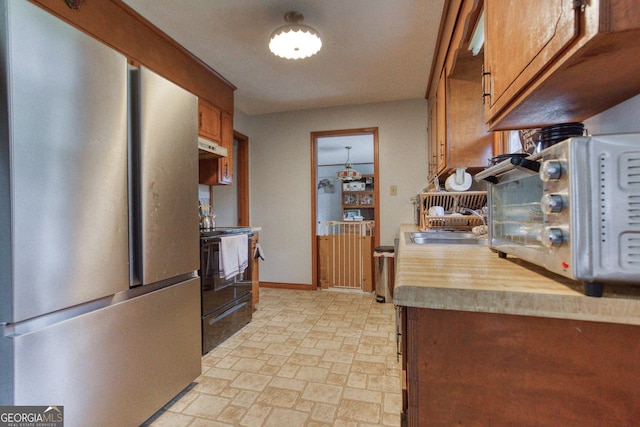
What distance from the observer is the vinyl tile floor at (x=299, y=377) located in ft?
4.70

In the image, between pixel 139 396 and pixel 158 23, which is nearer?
pixel 139 396

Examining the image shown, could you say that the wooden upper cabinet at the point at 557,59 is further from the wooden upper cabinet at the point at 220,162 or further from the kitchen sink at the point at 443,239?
the wooden upper cabinet at the point at 220,162

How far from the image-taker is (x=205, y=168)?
317 centimetres

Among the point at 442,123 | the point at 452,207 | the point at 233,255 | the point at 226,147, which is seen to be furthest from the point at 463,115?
the point at 226,147

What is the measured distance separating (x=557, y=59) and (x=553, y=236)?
428 mm

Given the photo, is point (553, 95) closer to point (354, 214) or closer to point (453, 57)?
point (453, 57)

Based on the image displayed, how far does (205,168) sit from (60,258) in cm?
230

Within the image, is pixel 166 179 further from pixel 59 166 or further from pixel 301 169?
pixel 301 169

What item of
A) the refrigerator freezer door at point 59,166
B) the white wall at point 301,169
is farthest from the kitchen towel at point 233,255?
the white wall at point 301,169

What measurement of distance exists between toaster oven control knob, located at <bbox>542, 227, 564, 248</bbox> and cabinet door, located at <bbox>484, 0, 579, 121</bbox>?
0.41 metres

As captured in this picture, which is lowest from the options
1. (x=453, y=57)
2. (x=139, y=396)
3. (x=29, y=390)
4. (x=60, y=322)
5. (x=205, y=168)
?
(x=139, y=396)

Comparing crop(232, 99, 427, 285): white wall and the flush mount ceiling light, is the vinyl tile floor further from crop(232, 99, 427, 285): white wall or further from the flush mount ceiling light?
the flush mount ceiling light

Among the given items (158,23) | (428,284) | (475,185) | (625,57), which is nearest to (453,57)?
(475,185)

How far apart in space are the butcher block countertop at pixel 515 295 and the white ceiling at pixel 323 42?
6.25 feet
